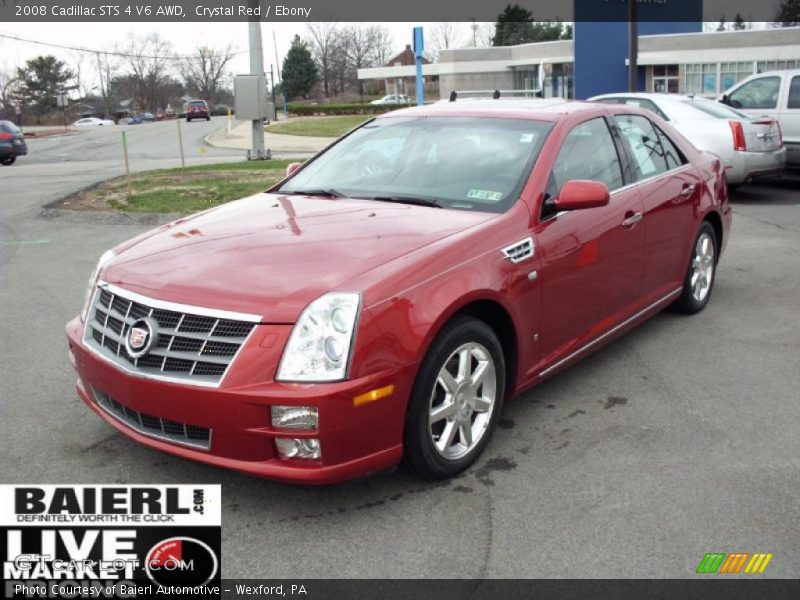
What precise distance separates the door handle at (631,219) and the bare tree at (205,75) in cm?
10615

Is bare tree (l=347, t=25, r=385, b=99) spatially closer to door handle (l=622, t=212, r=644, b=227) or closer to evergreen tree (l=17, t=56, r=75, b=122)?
evergreen tree (l=17, t=56, r=75, b=122)

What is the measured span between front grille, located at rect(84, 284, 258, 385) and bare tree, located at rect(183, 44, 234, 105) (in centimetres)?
10720

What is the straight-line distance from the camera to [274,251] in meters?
3.76

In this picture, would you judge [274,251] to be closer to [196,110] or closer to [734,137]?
[734,137]

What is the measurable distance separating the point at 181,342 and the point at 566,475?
1.77 m

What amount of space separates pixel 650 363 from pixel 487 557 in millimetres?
2594

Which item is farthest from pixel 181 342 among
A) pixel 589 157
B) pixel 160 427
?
pixel 589 157

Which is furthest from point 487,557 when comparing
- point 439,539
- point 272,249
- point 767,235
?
point 767,235

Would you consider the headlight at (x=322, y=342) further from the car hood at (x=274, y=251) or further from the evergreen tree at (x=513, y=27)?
the evergreen tree at (x=513, y=27)

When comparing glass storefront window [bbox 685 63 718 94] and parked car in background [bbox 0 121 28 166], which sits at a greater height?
glass storefront window [bbox 685 63 718 94]

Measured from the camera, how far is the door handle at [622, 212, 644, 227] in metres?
4.93

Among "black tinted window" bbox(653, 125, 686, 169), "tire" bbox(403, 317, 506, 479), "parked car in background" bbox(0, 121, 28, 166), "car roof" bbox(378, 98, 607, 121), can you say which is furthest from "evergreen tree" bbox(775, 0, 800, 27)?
"tire" bbox(403, 317, 506, 479)

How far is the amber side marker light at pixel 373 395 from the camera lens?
3.22 meters

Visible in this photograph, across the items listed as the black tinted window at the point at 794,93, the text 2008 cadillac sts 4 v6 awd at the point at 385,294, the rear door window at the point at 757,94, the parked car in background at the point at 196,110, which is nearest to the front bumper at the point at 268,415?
the text 2008 cadillac sts 4 v6 awd at the point at 385,294
